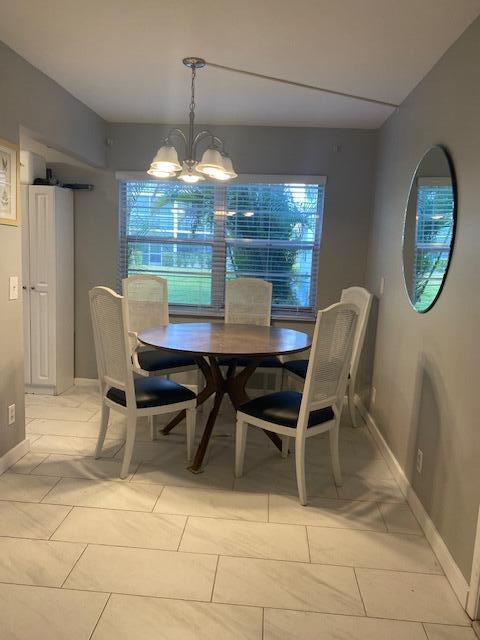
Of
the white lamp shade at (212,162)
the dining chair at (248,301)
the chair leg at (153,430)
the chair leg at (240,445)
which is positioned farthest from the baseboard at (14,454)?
the white lamp shade at (212,162)

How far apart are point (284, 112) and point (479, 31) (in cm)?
177

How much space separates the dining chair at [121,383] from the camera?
101 inches

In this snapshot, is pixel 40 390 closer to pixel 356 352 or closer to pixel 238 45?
pixel 356 352

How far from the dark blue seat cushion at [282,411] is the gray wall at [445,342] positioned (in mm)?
524

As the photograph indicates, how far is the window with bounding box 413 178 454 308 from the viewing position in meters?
2.25

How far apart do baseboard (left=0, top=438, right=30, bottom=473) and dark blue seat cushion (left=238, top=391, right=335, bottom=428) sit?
4.54ft

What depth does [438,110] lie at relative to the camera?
8.17 ft

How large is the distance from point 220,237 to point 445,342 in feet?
8.23

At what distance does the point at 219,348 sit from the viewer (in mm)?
2746

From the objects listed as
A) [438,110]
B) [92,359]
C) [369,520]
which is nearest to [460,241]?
[438,110]

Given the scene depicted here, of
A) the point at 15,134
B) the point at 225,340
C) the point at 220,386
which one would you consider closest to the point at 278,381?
the point at 220,386

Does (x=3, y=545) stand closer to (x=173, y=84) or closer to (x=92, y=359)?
(x=92, y=359)

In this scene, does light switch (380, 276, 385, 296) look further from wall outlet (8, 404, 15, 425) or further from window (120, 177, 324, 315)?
wall outlet (8, 404, 15, 425)

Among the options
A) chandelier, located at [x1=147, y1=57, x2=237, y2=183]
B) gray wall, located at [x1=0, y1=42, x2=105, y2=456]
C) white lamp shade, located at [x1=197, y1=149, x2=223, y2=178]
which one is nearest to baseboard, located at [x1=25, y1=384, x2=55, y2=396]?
gray wall, located at [x1=0, y1=42, x2=105, y2=456]
